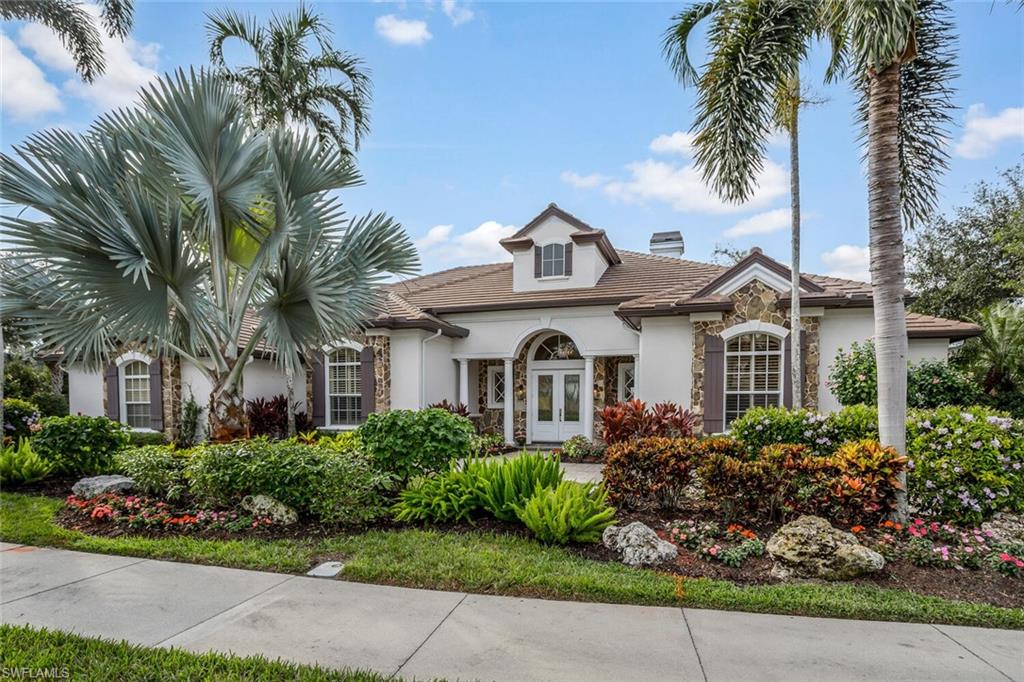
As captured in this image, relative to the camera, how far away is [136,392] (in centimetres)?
1497

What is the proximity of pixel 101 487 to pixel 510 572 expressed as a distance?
6.40 meters

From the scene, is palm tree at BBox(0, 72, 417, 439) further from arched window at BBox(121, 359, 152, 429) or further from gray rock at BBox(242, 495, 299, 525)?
arched window at BBox(121, 359, 152, 429)

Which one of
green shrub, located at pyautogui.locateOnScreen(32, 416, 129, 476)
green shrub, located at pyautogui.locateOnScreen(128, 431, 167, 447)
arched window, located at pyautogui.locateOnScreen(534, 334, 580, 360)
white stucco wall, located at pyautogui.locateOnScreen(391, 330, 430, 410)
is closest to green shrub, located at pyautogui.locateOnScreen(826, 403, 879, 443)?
arched window, located at pyautogui.locateOnScreen(534, 334, 580, 360)

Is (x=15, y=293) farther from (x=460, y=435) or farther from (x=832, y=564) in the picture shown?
(x=832, y=564)

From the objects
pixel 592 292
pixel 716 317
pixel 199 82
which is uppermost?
pixel 199 82

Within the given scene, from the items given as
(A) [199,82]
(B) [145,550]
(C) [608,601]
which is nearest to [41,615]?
(B) [145,550]

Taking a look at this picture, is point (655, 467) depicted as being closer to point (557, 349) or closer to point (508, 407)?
point (508, 407)

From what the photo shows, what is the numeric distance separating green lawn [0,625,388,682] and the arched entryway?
38.6 ft

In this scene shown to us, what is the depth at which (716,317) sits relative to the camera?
11.3 m

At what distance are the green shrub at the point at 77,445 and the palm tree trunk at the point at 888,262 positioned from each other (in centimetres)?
1170

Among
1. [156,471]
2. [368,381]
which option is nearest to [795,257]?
[368,381]

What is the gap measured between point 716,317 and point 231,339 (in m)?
9.55

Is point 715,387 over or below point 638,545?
Answer: over

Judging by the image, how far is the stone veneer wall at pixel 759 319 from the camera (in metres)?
10.8
